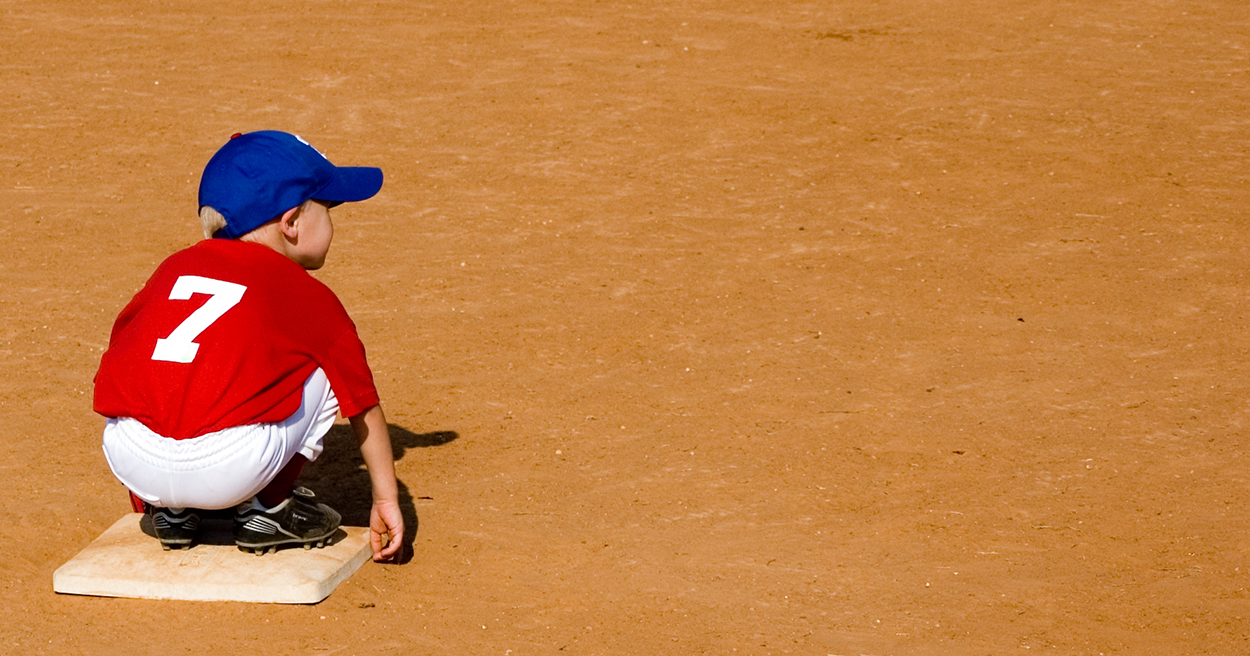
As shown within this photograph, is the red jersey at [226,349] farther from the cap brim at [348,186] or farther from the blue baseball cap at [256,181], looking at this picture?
the cap brim at [348,186]

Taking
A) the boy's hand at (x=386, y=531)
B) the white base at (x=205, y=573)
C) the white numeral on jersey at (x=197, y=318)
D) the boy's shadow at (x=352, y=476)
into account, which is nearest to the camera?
the white numeral on jersey at (x=197, y=318)

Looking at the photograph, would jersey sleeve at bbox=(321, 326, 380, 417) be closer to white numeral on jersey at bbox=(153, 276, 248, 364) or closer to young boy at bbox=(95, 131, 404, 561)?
young boy at bbox=(95, 131, 404, 561)

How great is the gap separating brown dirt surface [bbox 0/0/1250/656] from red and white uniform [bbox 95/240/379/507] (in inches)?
14.6

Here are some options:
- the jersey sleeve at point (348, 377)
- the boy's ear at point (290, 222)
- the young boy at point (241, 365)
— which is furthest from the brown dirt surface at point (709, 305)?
Answer: the boy's ear at point (290, 222)

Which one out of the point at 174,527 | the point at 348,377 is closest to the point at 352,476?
the point at 174,527

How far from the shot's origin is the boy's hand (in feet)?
11.3

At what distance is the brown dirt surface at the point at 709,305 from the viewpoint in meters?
3.54

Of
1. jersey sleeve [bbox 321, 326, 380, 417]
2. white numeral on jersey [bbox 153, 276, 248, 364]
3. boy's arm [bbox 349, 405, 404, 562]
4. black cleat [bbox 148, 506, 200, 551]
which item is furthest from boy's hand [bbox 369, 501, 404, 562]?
white numeral on jersey [bbox 153, 276, 248, 364]

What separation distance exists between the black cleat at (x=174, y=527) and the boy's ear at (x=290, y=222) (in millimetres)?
760

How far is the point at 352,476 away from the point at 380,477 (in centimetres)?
Answer: 88

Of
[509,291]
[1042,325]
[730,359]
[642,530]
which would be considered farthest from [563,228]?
[642,530]

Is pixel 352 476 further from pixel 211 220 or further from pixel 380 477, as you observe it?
pixel 211 220

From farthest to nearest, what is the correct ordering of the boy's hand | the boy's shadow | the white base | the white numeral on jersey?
the boy's shadow, the boy's hand, the white base, the white numeral on jersey

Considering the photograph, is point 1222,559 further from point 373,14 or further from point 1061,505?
point 373,14
